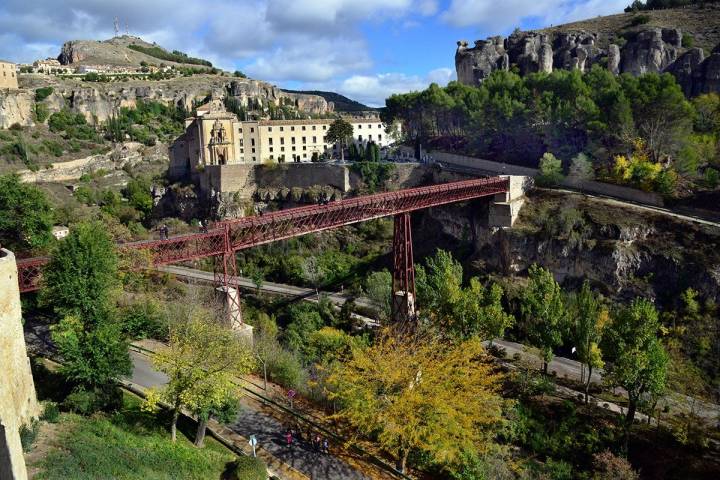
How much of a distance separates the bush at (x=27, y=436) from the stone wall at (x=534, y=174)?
41884mm

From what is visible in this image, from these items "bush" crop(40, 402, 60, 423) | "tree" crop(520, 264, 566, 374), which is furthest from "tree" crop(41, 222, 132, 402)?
"tree" crop(520, 264, 566, 374)

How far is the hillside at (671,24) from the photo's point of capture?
226 ft

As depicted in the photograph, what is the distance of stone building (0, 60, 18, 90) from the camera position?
254 feet

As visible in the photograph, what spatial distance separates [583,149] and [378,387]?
39860mm

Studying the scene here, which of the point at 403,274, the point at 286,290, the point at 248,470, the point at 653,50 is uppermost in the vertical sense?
the point at 653,50

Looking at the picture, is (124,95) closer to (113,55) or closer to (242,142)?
(242,142)

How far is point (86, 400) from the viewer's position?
1775cm

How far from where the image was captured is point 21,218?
32.8 metres

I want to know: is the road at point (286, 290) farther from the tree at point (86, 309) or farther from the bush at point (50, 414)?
the bush at point (50, 414)

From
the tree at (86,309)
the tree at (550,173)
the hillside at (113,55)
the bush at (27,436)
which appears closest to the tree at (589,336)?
the tree at (550,173)


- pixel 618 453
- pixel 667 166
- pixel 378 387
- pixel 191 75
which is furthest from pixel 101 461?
pixel 191 75

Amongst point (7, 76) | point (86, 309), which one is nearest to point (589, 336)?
point (86, 309)

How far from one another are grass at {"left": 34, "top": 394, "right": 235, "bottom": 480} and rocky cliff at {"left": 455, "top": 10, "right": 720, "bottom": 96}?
223 feet

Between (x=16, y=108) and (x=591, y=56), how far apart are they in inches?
3294
